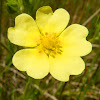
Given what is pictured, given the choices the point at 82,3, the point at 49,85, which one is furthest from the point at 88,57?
the point at 82,3

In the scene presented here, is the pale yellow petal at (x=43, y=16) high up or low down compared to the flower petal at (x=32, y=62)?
up

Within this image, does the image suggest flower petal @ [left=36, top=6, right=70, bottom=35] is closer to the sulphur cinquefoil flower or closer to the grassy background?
the sulphur cinquefoil flower

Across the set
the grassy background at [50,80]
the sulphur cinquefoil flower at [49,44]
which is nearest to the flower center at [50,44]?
the sulphur cinquefoil flower at [49,44]

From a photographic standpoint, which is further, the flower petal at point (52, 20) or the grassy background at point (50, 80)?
the grassy background at point (50, 80)

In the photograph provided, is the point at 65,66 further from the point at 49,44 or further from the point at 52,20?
the point at 52,20

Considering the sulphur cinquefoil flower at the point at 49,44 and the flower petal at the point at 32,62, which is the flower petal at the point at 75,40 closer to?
the sulphur cinquefoil flower at the point at 49,44

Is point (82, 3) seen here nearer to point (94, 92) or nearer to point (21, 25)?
point (94, 92)

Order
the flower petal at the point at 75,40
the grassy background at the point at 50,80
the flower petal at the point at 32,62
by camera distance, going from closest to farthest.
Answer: the flower petal at the point at 32,62
the flower petal at the point at 75,40
the grassy background at the point at 50,80
